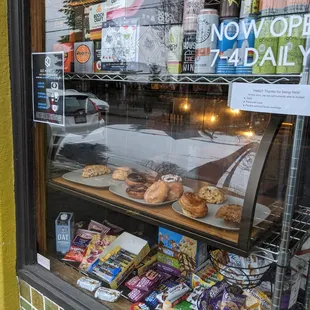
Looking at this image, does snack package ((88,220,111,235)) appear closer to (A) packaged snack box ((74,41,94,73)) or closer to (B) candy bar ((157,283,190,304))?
(B) candy bar ((157,283,190,304))

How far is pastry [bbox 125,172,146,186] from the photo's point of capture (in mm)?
1357

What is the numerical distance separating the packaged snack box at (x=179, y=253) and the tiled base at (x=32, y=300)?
47cm

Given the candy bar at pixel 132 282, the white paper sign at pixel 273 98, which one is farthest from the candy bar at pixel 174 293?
the white paper sign at pixel 273 98

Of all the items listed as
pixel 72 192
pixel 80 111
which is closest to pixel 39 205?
pixel 72 192

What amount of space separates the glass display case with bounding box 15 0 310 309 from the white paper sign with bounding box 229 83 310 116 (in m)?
0.03

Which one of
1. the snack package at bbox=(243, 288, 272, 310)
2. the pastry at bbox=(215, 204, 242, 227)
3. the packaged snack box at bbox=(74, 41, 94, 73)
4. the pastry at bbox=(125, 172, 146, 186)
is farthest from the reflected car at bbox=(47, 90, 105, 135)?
the snack package at bbox=(243, 288, 272, 310)

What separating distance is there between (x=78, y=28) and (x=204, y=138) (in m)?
0.80

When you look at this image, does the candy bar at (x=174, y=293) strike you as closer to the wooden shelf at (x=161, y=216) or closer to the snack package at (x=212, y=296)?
the snack package at (x=212, y=296)

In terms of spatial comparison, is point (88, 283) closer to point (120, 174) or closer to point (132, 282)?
point (132, 282)

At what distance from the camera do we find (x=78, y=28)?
4.81 feet

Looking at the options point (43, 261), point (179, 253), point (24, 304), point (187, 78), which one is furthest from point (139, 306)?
point (187, 78)

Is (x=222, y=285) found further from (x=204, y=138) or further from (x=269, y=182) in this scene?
(x=204, y=138)

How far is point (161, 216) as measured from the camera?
1.12 meters

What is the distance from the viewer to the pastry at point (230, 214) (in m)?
1.01
